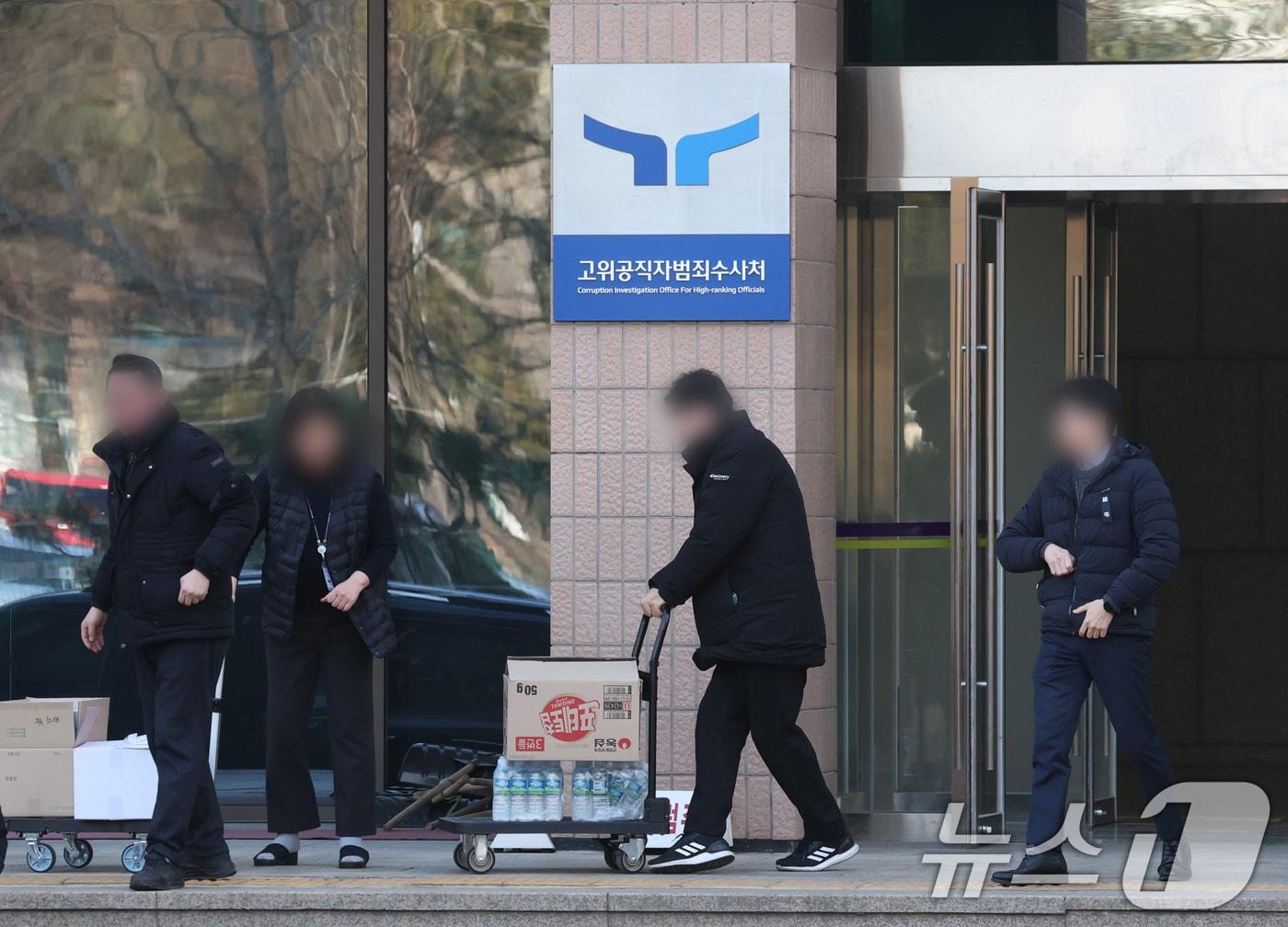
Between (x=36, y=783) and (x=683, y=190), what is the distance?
11.3 ft

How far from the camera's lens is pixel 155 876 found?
697 centimetres

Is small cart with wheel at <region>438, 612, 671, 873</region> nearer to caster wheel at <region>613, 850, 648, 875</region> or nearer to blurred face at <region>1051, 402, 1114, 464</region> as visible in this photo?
caster wheel at <region>613, 850, 648, 875</region>

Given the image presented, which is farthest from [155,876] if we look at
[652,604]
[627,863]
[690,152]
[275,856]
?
[690,152]

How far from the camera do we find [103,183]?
30.6ft

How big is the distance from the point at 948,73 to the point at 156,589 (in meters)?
4.07

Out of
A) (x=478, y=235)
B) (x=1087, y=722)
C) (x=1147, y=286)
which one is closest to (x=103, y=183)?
(x=478, y=235)

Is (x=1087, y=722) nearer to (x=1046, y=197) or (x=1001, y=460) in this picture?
(x=1001, y=460)

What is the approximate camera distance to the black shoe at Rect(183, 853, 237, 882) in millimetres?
7266

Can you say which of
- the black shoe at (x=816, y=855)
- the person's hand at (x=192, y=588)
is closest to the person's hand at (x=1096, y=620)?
the black shoe at (x=816, y=855)

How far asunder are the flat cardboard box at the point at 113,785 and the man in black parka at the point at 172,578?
0.61 m

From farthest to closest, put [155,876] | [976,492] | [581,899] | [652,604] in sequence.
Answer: [976,492] < [652,604] < [155,876] < [581,899]

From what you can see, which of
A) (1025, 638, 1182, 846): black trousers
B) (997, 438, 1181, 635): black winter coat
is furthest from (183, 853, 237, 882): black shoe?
(997, 438, 1181, 635): black winter coat

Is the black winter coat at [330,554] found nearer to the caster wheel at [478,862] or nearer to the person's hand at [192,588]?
the person's hand at [192,588]

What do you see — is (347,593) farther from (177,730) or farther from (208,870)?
(208,870)
